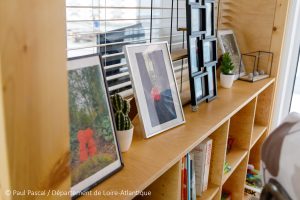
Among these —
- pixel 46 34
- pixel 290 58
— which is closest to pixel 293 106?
pixel 290 58

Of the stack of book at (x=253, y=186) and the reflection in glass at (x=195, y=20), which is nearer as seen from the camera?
the reflection in glass at (x=195, y=20)

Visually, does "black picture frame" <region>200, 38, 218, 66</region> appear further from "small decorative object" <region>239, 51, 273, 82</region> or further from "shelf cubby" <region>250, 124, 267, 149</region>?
"shelf cubby" <region>250, 124, 267, 149</region>

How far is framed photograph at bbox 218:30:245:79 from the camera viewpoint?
186 cm

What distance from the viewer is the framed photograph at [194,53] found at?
1282 mm

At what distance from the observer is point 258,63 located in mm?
A: 2047

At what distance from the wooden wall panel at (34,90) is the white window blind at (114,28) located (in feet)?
1.58

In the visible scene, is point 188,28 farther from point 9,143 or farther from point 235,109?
point 9,143

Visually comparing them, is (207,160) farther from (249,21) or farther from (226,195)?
(249,21)

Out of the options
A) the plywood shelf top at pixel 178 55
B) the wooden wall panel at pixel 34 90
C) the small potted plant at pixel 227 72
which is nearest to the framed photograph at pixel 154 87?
the plywood shelf top at pixel 178 55

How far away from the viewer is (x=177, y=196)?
0.98 meters

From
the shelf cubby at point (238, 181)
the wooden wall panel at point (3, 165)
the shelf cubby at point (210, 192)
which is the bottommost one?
the shelf cubby at point (238, 181)

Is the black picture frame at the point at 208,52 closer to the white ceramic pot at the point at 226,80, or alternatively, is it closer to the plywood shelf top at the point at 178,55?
the plywood shelf top at the point at 178,55

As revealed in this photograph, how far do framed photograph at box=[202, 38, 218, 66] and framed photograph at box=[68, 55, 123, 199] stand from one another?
0.66m

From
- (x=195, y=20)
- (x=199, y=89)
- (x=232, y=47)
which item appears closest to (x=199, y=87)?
(x=199, y=89)
